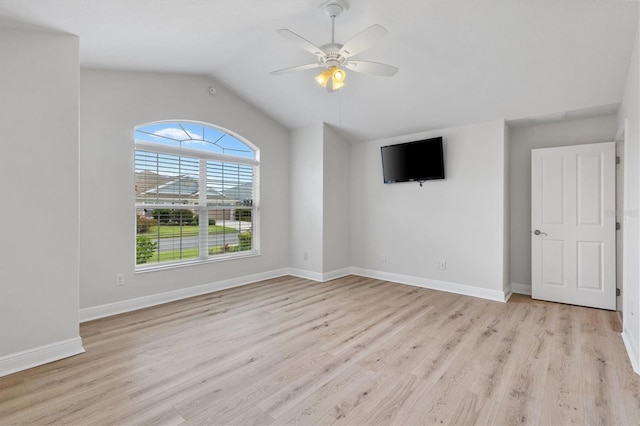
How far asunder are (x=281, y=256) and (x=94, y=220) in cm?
276

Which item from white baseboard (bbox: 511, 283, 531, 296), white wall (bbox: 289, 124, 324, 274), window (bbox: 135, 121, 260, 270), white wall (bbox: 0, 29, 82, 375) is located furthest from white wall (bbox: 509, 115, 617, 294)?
white wall (bbox: 0, 29, 82, 375)

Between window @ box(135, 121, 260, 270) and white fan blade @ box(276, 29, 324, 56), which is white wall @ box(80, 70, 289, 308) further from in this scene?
white fan blade @ box(276, 29, 324, 56)

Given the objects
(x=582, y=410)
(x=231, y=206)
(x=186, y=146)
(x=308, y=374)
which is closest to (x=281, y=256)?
(x=231, y=206)

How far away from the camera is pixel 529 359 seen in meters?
2.47

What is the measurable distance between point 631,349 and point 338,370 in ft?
7.70

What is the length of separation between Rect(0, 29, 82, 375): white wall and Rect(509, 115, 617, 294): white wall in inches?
198

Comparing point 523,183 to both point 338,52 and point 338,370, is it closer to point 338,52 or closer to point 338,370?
point 338,52

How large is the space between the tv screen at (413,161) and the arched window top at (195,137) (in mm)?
2170

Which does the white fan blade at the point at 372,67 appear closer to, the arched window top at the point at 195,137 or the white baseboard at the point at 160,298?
the arched window top at the point at 195,137

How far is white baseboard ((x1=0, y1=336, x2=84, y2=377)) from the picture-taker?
2.27 m

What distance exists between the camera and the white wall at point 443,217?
13.5 ft

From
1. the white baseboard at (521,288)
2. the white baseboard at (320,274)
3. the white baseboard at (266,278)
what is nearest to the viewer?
the white baseboard at (266,278)

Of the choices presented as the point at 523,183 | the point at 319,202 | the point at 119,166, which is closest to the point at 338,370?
the point at 319,202

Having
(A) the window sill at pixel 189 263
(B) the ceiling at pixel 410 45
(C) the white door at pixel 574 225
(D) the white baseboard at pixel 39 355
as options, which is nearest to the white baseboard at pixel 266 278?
(A) the window sill at pixel 189 263
